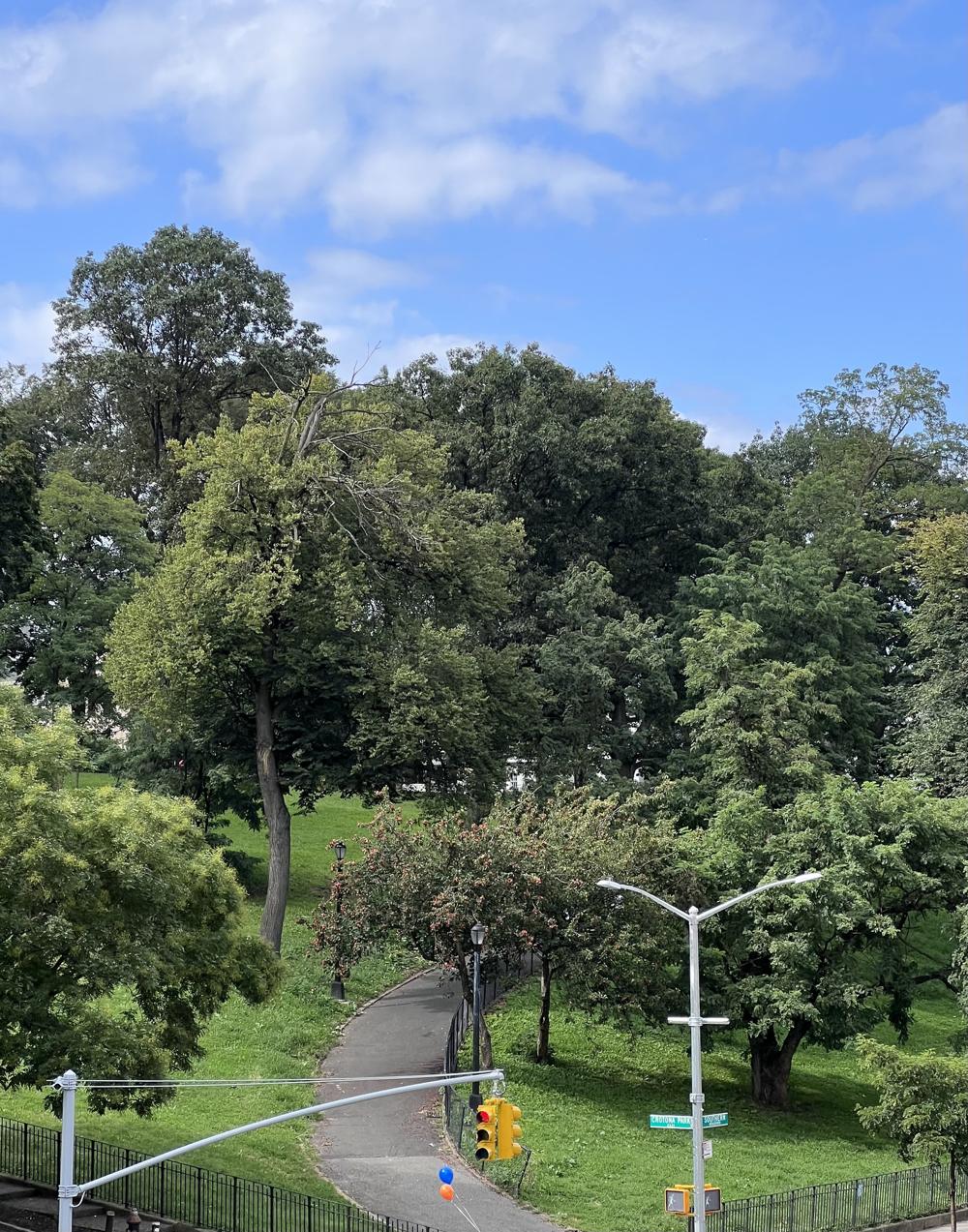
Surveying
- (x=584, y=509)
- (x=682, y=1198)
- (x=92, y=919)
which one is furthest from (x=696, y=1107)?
(x=584, y=509)

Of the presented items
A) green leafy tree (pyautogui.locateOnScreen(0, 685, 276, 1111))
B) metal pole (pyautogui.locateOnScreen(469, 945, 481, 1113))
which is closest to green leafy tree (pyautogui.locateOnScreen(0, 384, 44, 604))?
green leafy tree (pyautogui.locateOnScreen(0, 685, 276, 1111))

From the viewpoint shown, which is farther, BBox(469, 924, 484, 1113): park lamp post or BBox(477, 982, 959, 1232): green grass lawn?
BBox(469, 924, 484, 1113): park lamp post

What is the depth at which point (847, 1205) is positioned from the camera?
29625mm

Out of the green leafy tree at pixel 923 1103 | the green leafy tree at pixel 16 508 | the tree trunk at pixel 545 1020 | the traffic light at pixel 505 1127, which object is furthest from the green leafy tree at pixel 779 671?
the traffic light at pixel 505 1127

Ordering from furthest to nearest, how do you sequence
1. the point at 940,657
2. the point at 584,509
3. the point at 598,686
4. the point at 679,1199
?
1. the point at 584,509
2. the point at 940,657
3. the point at 598,686
4. the point at 679,1199

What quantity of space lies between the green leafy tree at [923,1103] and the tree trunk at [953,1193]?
21 millimetres

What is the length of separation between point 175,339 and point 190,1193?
4251 cm

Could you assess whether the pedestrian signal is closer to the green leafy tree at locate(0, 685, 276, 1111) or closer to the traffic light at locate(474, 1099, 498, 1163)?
the traffic light at locate(474, 1099, 498, 1163)

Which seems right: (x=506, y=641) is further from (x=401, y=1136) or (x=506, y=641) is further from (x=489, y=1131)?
(x=489, y=1131)

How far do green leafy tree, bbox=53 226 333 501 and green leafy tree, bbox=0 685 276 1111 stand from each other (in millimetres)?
36591

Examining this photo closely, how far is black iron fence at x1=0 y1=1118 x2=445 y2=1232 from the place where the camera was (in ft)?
85.1

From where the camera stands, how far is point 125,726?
55469 millimetres

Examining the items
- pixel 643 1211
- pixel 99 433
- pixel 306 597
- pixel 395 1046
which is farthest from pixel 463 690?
pixel 99 433

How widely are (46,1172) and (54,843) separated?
23.0 ft
